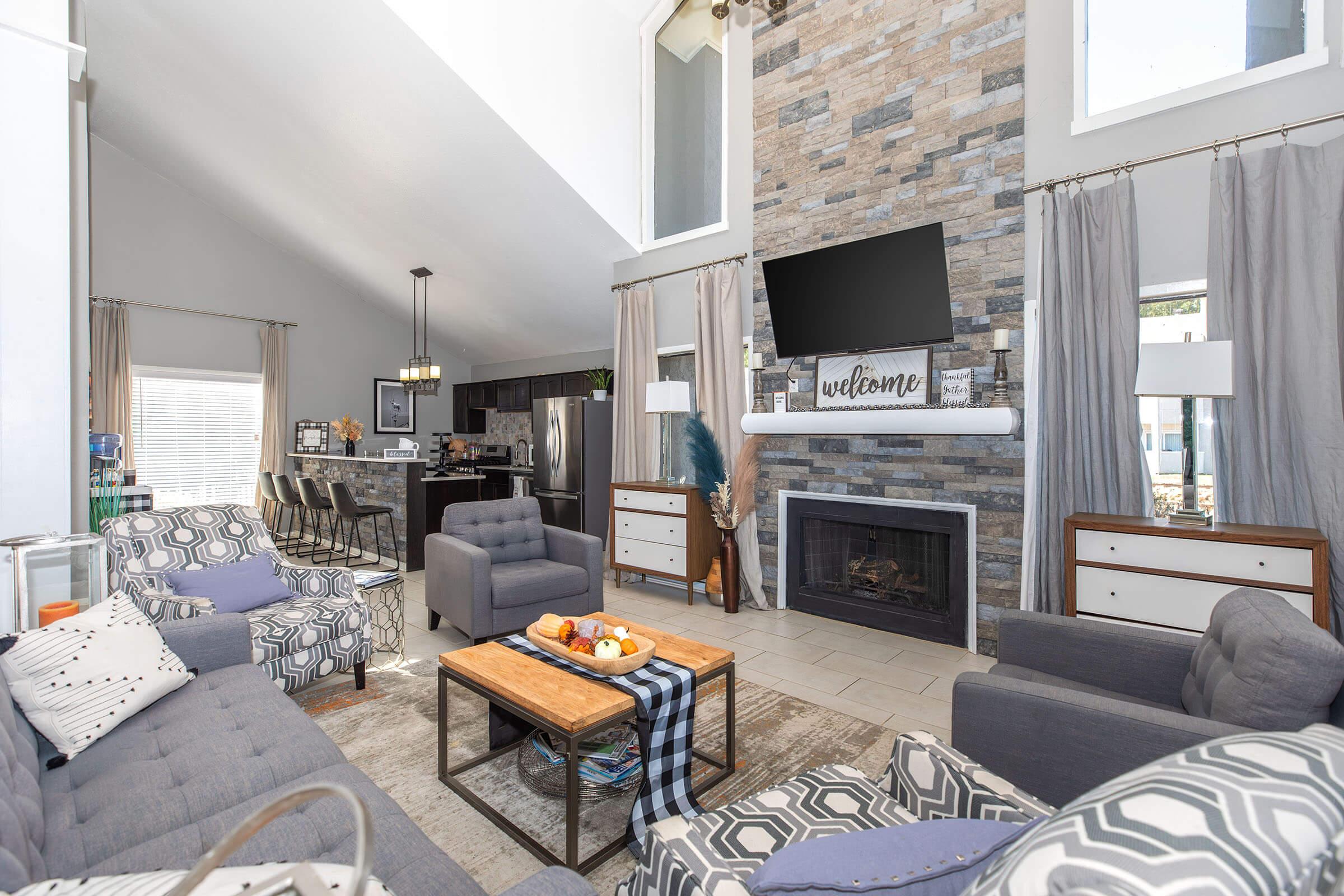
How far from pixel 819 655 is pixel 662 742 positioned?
1.83 m

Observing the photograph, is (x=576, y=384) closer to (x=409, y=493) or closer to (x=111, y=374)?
(x=409, y=493)

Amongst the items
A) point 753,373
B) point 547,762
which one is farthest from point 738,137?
point 547,762

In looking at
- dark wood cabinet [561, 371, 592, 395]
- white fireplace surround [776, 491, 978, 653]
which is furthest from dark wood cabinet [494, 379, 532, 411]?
white fireplace surround [776, 491, 978, 653]

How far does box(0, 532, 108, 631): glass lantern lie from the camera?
2.15 m

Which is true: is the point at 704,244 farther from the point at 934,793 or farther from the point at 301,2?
the point at 934,793

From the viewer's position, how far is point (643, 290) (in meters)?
5.38

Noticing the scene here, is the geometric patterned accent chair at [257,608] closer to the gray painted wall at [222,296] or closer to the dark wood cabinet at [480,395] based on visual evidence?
the gray painted wall at [222,296]

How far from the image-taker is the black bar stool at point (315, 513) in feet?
20.6

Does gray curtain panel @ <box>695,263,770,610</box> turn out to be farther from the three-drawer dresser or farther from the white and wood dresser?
the white and wood dresser

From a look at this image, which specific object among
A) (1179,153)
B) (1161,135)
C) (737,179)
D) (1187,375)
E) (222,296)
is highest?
(737,179)

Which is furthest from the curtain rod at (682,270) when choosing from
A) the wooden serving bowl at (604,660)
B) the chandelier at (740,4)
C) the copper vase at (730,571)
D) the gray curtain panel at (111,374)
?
the gray curtain panel at (111,374)

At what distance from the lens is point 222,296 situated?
7656mm

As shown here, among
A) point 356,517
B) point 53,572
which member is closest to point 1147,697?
point 53,572

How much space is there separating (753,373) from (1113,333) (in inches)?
83.3
